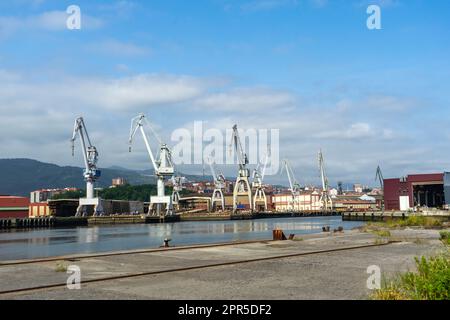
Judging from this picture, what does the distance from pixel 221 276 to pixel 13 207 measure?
130756mm

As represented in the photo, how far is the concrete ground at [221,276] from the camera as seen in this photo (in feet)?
37.3

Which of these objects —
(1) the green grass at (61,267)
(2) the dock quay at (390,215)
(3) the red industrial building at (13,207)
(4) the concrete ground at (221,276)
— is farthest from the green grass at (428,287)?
(3) the red industrial building at (13,207)

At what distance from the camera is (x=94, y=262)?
1842cm

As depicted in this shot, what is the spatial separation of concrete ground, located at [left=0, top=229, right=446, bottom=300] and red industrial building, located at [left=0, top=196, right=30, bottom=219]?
120 meters

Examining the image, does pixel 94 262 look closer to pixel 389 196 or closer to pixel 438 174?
pixel 438 174

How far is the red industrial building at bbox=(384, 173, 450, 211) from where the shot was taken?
406 ft

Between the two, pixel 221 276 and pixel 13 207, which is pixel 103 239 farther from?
pixel 13 207

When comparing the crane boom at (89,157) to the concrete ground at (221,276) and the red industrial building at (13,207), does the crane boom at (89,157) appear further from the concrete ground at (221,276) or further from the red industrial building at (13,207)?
the concrete ground at (221,276)

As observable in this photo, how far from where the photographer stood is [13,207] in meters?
131

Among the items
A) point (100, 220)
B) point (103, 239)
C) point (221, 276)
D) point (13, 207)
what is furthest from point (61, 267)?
point (13, 207)

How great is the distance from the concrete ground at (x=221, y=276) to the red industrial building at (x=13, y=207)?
12024 cm
